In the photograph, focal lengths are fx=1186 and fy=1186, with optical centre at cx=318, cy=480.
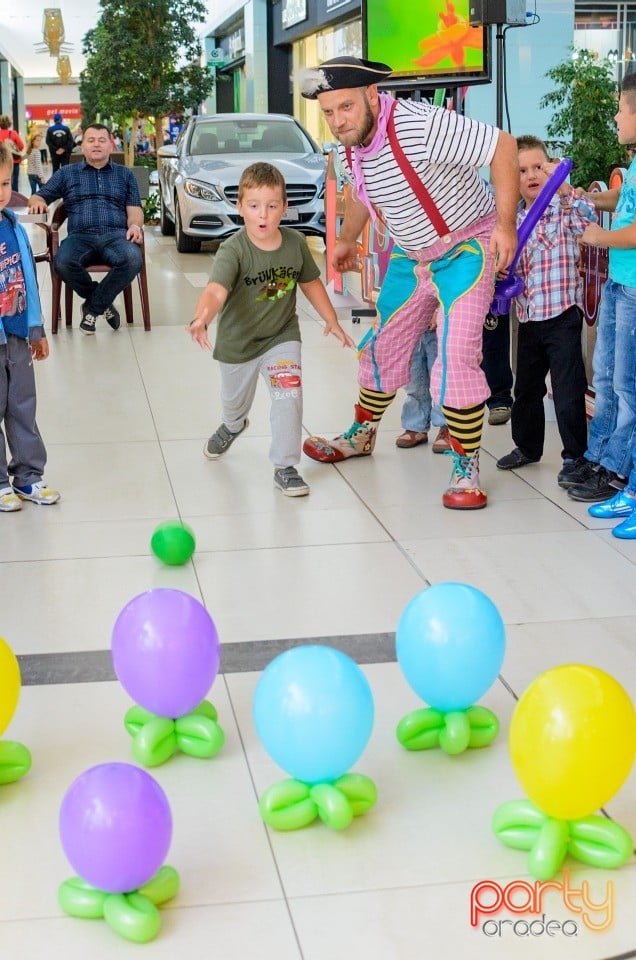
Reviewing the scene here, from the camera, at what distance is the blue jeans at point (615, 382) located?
4.97 m

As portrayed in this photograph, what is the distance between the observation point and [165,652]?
3.02 meters

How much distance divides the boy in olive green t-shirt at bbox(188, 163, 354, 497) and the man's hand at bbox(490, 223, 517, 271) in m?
0.84

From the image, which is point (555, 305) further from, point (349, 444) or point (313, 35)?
point (313, 35)

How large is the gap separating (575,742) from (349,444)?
3.70 m

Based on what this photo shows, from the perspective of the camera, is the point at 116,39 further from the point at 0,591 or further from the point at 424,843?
the point at 424,843

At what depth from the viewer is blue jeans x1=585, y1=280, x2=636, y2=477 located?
4969 millimetres

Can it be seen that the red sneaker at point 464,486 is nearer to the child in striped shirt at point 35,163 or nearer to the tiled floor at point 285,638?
the tiled floor at point 285,638

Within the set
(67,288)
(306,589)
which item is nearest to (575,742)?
(306,589)

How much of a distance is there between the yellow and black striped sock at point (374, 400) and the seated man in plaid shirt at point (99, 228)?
424 centimetres

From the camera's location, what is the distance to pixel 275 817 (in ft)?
9.08

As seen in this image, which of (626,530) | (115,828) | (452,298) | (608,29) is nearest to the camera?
(115,828)

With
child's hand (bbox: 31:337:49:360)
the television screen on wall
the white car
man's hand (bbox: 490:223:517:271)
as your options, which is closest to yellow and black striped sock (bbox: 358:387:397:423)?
man's hand (bbox: 490:223:517:271)

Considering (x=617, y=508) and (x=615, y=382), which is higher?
(x=615, y=382)

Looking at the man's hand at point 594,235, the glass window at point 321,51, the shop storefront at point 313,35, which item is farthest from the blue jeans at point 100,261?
the shop storefront at point 313,35
